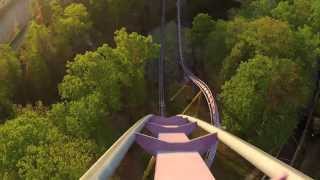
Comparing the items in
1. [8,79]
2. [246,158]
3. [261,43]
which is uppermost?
[261,43]

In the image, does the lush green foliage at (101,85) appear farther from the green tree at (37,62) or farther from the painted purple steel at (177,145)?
the painted purple steel at (177,145)

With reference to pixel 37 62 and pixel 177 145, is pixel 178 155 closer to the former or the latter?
pixel 177 145

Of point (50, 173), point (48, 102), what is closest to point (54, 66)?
point (48, 102)

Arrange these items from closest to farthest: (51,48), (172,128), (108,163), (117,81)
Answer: (108,163), (172,128), (117,81), (51,48)

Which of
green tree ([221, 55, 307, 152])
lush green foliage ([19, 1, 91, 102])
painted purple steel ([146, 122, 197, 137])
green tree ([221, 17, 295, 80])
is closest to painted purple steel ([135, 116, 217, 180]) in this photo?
painted purple steel ([146, 122, 197, 137])

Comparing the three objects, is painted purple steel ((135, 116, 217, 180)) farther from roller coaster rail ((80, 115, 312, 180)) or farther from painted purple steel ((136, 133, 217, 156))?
roller coaster rail ((80, 115, 312, 180))

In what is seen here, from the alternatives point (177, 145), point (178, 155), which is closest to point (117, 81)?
point (177, 145)

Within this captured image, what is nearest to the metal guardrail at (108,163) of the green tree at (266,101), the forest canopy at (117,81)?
the forest canopy at (117,81)

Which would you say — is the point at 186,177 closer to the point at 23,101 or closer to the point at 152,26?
the point at 23,101
